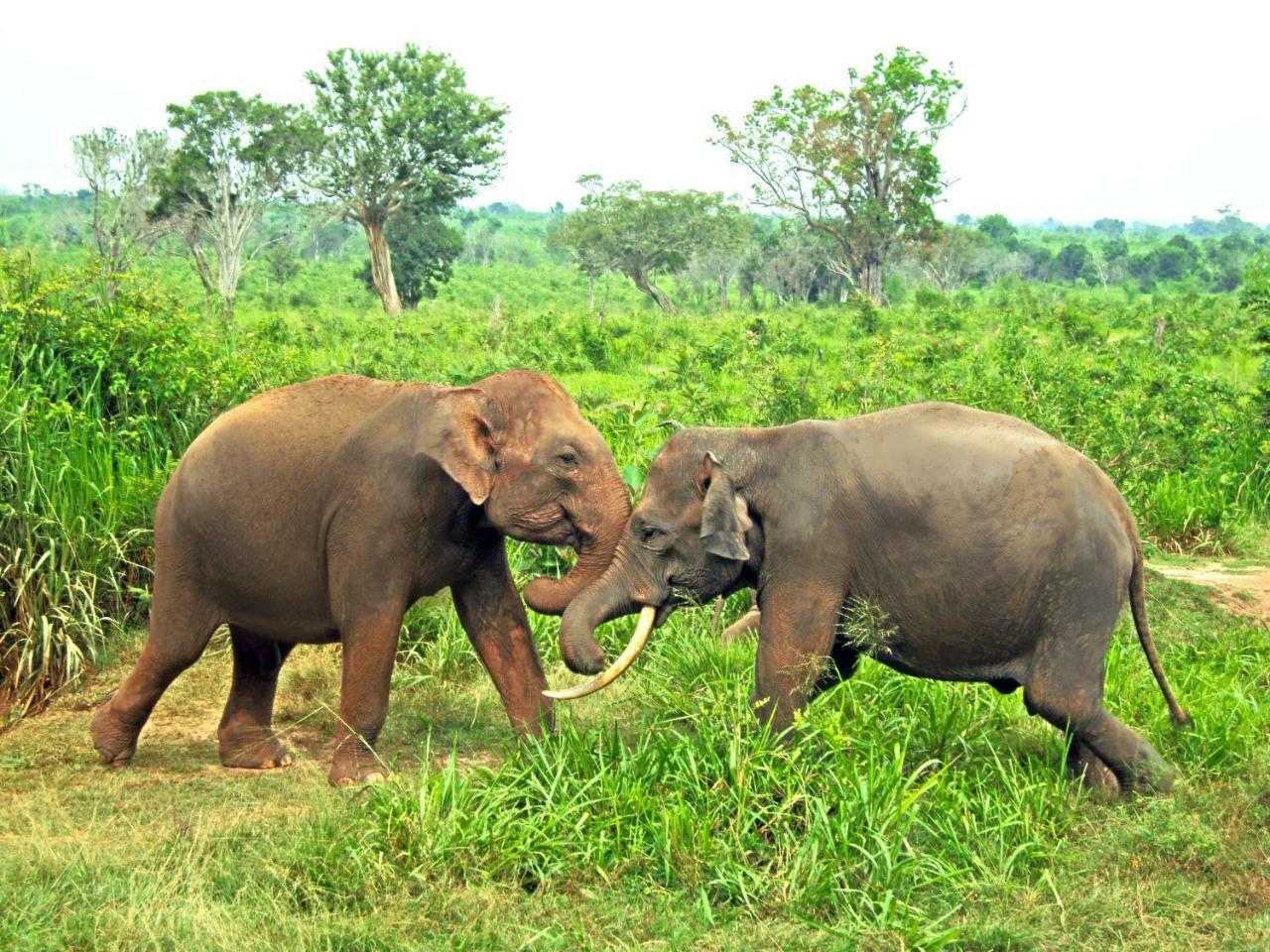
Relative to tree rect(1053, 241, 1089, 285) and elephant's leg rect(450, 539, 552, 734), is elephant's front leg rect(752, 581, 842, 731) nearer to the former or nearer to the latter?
elephant's leg rect(450, 539, 552, 734)

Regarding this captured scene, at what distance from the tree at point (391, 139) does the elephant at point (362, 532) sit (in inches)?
1294

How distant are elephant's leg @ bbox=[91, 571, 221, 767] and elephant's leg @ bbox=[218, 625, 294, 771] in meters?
0.21

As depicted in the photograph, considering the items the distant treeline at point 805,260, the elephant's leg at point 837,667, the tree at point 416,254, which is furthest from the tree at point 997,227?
the elephant's leg at point 837,667

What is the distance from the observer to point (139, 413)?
8.73 meters

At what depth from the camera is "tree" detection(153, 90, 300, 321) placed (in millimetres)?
36469

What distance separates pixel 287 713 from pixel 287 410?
5.94ft

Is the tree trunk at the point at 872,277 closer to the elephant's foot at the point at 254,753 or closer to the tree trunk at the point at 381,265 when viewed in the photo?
the tree trunk at the point at 381,265

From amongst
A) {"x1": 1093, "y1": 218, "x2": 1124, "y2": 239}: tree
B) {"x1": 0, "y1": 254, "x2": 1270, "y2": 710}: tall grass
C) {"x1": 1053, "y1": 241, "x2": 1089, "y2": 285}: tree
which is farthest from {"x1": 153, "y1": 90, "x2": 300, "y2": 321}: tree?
{"x1": 1093, "y1": 218, "x2": 1124, "y2": 239}: tree

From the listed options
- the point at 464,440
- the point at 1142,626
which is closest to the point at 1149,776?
the point at 1142,626

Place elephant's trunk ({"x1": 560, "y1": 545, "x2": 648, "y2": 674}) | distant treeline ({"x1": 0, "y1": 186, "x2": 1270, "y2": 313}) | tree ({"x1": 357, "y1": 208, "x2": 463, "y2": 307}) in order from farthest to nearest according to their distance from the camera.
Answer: distant treeline ({"x1": 0, "y1": 186, "x2": 1270, "y2": 313}) < tree ({"x1": 357, "y1": 208, "x2": 463, "y2": 307}) < elephant's trunk ({"x1": 560, "y1": 545, "x2": 648, "y2": 674})

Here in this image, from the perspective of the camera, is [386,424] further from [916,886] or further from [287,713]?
[916,886]

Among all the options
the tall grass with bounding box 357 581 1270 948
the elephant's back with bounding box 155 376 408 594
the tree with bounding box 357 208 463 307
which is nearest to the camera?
the tall grass with bounding box 357 581 1270 948

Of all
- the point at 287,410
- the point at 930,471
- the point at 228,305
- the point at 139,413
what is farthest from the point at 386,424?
the point at 228,305

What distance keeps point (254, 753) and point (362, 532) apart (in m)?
1.38
